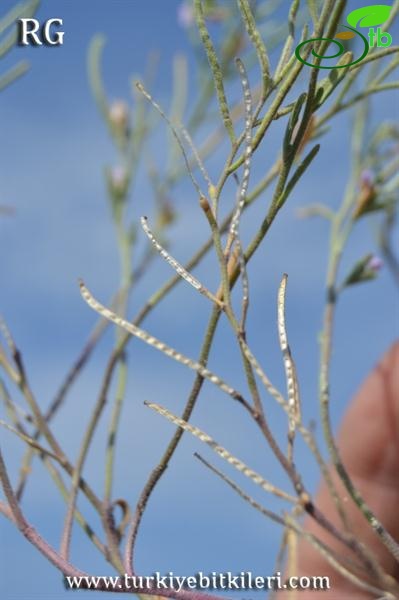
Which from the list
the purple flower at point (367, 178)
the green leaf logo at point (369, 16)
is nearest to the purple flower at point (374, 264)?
the purple flower at point (367, 178)

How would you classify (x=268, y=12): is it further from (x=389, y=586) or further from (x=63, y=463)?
(x=389, y=586)

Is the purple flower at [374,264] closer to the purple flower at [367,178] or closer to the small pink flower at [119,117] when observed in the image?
the purple flower at [367,178]

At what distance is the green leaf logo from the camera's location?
1.61 ft

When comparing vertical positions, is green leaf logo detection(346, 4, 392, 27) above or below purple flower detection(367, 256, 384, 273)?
above

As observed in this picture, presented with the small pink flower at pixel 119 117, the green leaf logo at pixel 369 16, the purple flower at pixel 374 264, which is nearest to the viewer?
the green leaf logo at pixel 369 16

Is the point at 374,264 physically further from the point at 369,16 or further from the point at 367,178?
the point at 369,16

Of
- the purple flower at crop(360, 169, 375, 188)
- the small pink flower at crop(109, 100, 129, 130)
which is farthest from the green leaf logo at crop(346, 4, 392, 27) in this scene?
the small pink flower at crop(109, 100, 129, 130)

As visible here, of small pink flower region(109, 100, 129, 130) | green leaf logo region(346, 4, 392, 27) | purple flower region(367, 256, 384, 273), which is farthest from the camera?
small pink flower region(109, 100, 129, 130)

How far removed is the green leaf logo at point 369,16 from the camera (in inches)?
19.3

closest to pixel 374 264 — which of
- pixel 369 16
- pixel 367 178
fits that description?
pixel 367 178

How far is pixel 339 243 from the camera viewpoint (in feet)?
2.18

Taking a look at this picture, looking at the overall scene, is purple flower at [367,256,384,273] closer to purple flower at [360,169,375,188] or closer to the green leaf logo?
purple flower at [360,169,375,188]

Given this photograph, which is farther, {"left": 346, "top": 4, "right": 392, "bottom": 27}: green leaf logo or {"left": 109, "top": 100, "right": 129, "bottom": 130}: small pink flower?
{"left": 109, "top": 100, "right": 129, "bottom": 130}: small pink flower

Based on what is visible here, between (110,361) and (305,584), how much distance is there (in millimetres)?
214
